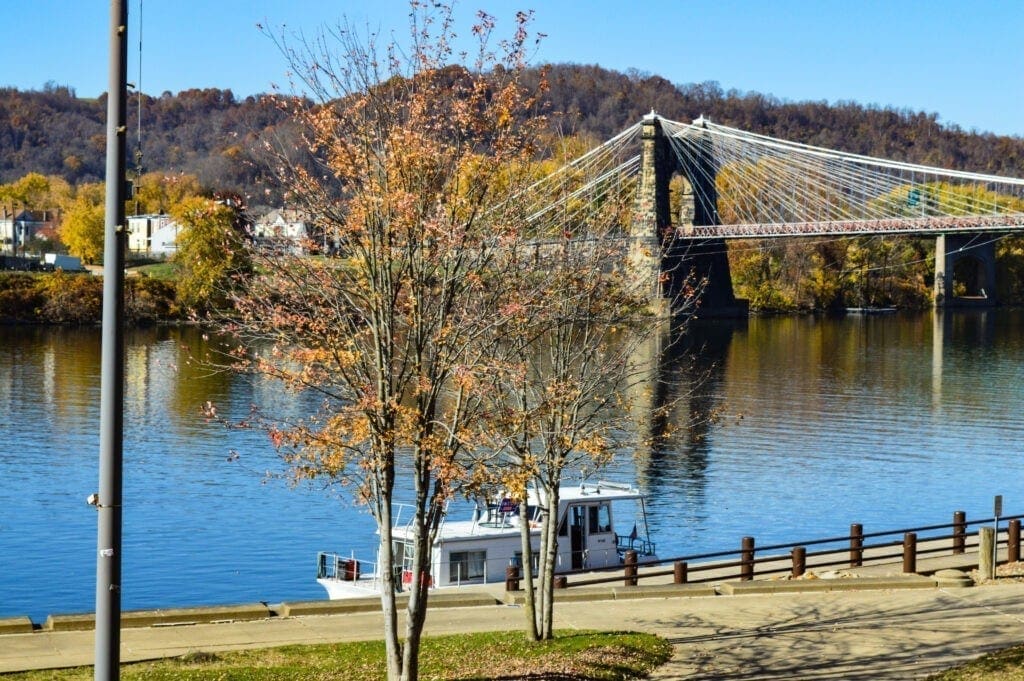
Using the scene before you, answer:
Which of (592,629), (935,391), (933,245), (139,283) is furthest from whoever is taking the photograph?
(933,245)

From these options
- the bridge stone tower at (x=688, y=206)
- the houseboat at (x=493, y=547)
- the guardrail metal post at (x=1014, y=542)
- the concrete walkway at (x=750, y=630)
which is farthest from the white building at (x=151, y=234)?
the concrete walkway at (x=750, y=630)

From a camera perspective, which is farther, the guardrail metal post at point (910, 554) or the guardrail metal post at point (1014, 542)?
the guardrail metal post at point (1014, 542)

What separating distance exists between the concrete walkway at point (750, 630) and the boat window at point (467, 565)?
284 inches

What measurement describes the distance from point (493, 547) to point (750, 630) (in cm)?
1071

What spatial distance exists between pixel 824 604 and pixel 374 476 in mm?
9504

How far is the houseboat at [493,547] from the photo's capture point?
28688mm

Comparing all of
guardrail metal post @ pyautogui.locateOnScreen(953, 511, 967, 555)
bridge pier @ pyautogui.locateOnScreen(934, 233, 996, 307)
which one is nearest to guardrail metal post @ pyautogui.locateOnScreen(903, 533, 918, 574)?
guardrail metal post @ pyautogui.locateOnScreen(953, 511, 967, 555)

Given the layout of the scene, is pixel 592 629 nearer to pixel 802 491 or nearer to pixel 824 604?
pixel 824 604

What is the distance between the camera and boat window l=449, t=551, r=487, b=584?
29.0 m

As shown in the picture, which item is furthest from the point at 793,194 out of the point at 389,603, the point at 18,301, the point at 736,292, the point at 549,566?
the point at 389,603

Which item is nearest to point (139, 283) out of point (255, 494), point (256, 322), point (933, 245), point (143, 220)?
point (143, 220)

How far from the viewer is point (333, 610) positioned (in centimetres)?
1998

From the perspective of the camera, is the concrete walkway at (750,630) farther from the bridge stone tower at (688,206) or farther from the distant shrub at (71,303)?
the bridge stone tower at (688,206)

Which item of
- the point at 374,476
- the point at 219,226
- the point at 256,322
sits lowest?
the point at 374,476
